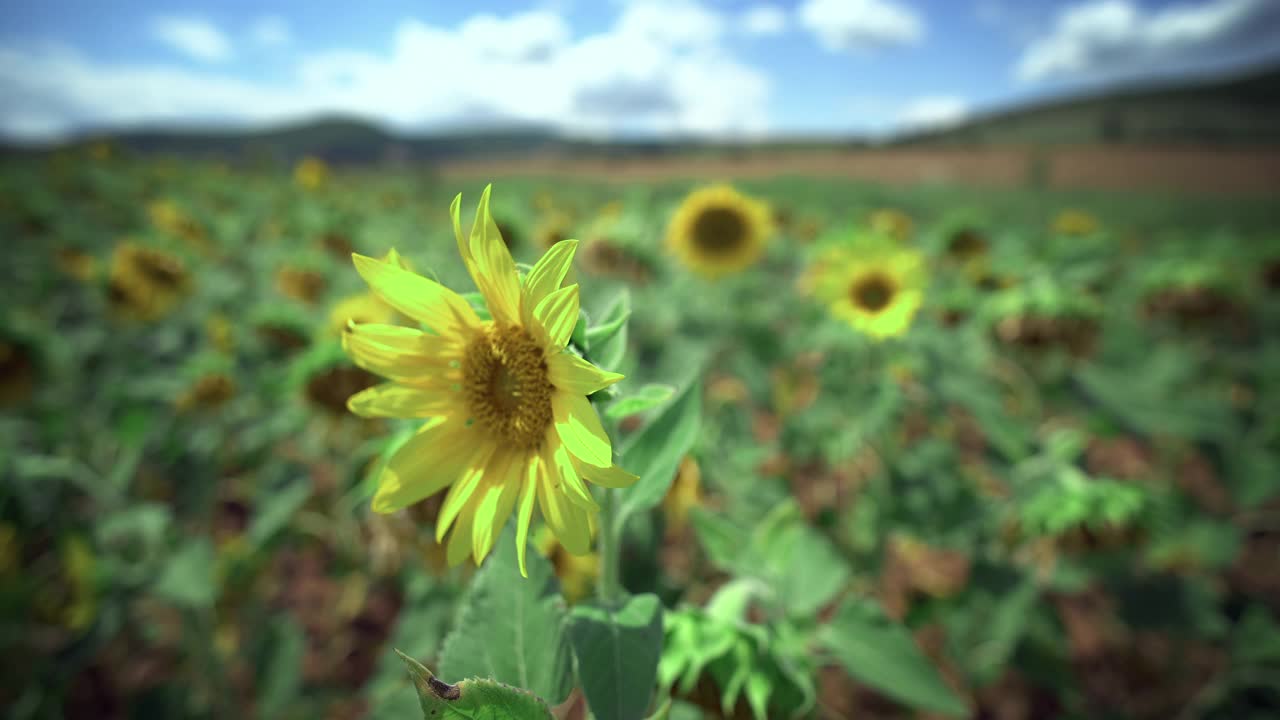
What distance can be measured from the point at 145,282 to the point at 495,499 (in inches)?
140

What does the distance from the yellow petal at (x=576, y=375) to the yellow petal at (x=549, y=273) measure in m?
0.09

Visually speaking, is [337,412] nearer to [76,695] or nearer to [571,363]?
[571,363]

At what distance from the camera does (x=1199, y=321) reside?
2842 mm

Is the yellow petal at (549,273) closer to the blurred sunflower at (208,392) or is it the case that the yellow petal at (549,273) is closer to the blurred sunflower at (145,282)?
the blurred sunflower at (208,392)

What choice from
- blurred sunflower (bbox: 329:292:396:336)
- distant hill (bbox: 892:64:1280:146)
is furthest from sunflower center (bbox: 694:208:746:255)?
distant hill (bbox: 892:64:1280:146)

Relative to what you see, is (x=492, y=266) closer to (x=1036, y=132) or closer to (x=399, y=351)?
(x=399, y=351)

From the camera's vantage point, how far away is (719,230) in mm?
3791

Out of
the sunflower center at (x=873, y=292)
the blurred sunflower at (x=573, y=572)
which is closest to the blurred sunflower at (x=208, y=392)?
the blurred sunflower at (x=573, y=572)

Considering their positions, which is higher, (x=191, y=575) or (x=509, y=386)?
(x=509, y=386)

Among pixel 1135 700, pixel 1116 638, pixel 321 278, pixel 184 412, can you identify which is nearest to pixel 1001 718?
pixel 1135 700

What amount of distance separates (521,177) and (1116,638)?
523 inches

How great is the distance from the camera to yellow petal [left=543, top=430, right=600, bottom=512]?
71 centimetres

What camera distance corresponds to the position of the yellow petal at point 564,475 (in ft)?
2.31

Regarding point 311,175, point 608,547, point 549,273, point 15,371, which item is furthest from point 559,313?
point 311,175
